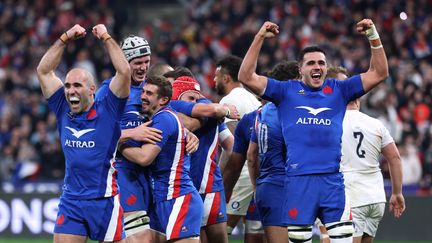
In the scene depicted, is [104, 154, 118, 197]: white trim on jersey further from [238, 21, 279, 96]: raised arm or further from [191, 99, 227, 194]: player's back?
[238, 21, 279, 96]: raised arm

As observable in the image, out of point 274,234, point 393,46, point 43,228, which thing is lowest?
point 43,228

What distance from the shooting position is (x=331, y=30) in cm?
2350

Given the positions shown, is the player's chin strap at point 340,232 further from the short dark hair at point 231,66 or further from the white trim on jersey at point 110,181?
the short dark hair at point 231,66

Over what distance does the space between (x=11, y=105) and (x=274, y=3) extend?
723 centimetres

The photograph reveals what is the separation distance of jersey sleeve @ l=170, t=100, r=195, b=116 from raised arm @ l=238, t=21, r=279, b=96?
2.62 ft

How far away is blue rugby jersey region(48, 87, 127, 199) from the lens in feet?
29.4

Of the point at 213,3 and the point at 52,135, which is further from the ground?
the point at 213,3

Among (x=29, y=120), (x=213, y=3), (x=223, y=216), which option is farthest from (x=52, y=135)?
(x=223, y=216)

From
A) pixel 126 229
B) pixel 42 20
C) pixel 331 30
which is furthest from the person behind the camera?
pixel 42 20

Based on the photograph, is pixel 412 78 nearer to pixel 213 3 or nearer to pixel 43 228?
pixel 213 3

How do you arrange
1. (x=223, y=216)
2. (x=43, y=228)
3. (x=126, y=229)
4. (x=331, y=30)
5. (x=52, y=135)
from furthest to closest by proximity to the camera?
(x=331, y=30) → (x=52, y=135) → (x=43, y=228) → (x=223, y=216) → (x=126, y=229)

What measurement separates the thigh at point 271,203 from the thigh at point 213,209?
1.43 ft

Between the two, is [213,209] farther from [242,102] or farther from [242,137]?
[242,102]

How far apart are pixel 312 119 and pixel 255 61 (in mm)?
782
